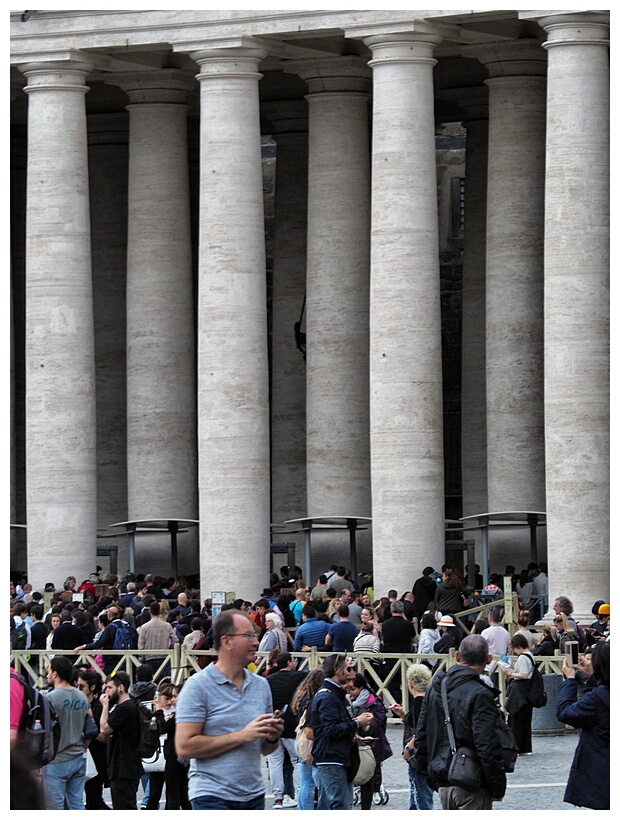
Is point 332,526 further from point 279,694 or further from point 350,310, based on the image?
point 279,694

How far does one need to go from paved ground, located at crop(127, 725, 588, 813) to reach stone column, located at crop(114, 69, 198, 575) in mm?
24592

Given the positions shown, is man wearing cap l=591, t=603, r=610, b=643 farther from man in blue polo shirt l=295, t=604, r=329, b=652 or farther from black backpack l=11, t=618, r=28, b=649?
black backpack l=11, t=618, r=28, b=649

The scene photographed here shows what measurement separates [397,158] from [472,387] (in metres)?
12.8

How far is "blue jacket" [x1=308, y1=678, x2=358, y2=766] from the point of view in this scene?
24.0 meters

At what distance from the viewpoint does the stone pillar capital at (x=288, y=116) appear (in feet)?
220

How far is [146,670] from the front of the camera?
2742cm

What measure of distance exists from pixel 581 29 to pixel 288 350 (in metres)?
19.3

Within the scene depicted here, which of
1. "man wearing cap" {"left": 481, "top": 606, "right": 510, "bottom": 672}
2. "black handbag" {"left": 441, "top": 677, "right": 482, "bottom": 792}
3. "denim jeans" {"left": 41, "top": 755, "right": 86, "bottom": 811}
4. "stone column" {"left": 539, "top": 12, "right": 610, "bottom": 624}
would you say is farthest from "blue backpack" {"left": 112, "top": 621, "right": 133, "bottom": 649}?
"black handbag" {"left": 441, "top": 677, "right": 482, "bottom": 792}

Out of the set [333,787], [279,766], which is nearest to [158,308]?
[279,766]

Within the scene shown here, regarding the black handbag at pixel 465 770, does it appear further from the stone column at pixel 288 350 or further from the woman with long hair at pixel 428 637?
the stone column at pixel 288 350

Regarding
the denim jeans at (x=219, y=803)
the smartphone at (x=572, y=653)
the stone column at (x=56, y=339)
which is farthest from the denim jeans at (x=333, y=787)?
the stone column at (x=56, y=339)

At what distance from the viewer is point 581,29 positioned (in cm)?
4944

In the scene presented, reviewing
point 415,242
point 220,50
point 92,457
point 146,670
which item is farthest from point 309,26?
point 146,670

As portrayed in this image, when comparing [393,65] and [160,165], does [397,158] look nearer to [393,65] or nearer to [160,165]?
[393,65]
